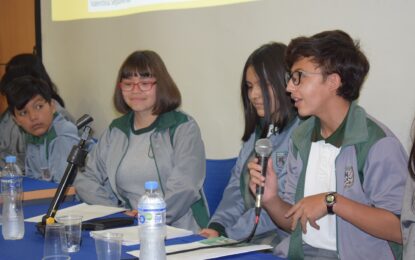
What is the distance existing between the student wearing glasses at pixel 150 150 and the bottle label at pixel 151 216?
115 cm

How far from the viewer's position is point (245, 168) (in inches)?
104

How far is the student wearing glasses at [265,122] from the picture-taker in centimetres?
247

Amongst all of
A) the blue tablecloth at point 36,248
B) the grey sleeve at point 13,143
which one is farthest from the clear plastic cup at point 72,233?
the grey sleeve at point 13,143

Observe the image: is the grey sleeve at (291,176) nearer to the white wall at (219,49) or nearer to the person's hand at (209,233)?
the person's hand at (209,233)

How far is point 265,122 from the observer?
8.38ft

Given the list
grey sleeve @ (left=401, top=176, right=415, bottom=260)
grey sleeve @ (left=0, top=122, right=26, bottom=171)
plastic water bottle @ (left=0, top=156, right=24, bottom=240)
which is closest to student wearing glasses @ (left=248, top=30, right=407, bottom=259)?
grey sleeve @ (left=401, top=176, right=415, bottom=260)

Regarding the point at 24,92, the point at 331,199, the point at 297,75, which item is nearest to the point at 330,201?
the point at 331,199

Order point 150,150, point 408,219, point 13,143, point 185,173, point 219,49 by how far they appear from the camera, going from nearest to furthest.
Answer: point 408,219 → point 185,173 → point 150,150 → point 219,49 → point 13,143

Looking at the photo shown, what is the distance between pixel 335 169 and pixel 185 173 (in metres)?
0.91

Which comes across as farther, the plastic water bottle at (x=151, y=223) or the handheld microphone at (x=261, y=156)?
the handheld microphone at (x=261, y=156)

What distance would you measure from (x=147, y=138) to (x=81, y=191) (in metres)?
0.44

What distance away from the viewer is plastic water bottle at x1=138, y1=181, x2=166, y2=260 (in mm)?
1594

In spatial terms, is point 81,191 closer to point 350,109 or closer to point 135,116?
point 135,116

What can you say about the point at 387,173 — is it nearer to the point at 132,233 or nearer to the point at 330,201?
the point at 330,201
